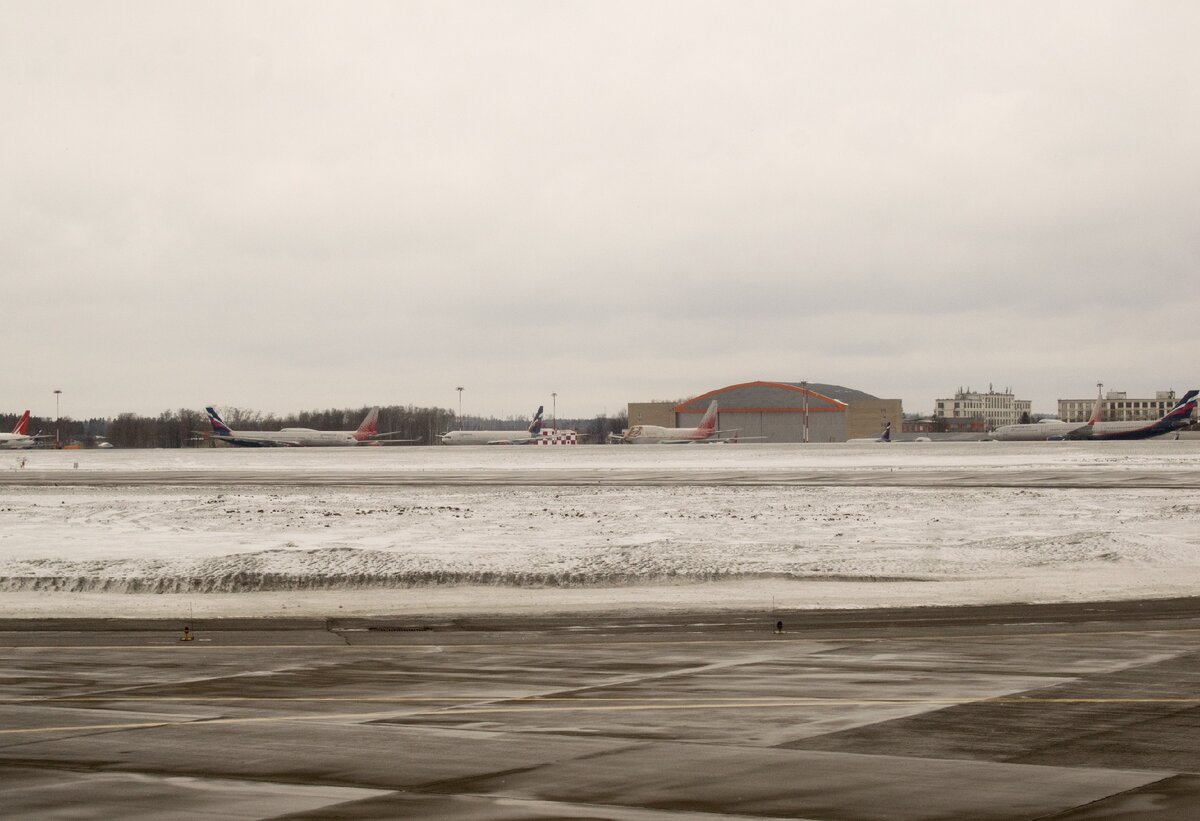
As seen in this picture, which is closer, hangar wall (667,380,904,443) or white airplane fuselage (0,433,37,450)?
white airplane fuselage (0,433,37,450)

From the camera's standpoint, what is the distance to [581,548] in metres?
31.9

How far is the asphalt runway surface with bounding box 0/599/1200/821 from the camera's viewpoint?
9.16 m

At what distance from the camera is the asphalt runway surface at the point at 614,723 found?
9.16 m

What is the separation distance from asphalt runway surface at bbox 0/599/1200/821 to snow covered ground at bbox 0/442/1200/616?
577 centimetres

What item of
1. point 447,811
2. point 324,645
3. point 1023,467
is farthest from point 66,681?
point 1023,467

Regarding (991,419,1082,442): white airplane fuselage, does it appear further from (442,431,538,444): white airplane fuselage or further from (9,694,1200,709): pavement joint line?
(9,694,1200,709): pavement joint line

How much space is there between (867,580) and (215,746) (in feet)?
61.5

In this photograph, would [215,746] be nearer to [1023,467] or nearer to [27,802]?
[27,802]

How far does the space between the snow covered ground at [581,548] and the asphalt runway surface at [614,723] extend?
5.77 m

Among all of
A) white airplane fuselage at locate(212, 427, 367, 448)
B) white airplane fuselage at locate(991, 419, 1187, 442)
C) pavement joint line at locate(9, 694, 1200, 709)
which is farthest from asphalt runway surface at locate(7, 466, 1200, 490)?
white airplane fuselage at locate(991, 419, 1187, 442)

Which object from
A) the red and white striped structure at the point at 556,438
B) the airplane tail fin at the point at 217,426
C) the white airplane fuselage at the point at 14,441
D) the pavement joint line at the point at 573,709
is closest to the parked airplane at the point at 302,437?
the airplane tail fin at the point at 217,426

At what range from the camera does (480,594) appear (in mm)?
26375

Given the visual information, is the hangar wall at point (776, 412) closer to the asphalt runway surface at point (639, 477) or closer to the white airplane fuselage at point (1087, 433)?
the white airplane fuselage at point (1087, 433)

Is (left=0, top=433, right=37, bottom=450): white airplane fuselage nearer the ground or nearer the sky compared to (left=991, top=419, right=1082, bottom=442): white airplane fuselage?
nearer the ground
